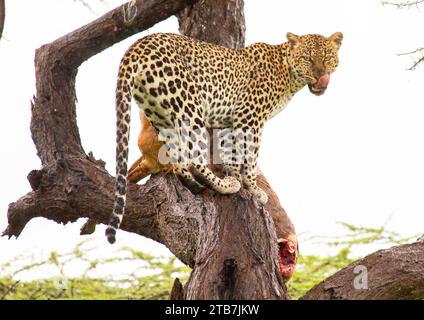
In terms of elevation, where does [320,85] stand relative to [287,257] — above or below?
above

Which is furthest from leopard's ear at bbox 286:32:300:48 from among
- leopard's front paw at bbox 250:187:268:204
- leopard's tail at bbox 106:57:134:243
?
leopard's tail at bbox 106:57:134:243

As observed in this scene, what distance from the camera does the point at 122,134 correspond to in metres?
5.78

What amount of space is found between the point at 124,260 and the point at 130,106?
414 centimetres

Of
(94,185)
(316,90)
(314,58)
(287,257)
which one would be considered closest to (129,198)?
(94,185)

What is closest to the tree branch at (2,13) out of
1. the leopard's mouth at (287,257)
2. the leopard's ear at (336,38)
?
the leopard's ear at (336,38)

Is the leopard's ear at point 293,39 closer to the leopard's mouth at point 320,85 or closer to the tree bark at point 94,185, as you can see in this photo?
the leopard's mouth at point 320,85

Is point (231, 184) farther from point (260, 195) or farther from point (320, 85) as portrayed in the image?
point (320, 85)

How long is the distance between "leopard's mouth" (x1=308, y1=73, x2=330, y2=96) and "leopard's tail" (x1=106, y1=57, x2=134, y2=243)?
1.46 m

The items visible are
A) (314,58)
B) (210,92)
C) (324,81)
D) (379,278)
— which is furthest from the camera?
(314,58)

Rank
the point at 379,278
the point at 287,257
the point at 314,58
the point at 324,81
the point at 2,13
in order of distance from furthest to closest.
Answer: the point at 287,257 < the point at 314,58 < the point at 324,81 < the point at 2,13 < the point at 379,278

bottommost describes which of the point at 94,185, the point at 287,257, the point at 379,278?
the point at 379,278

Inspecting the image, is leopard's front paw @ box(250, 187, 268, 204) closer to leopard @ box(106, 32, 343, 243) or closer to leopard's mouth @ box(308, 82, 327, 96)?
leopard @ box(106, 32, 343, 243)

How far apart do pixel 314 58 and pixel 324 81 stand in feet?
0.73
